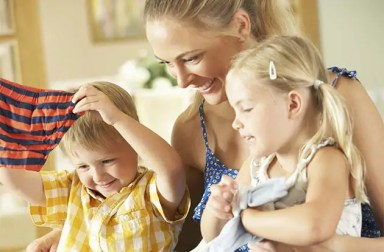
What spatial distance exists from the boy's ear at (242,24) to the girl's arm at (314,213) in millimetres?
471

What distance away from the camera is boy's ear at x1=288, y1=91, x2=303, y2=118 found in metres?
1.37

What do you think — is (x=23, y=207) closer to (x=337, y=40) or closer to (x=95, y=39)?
(x=95, y=39)

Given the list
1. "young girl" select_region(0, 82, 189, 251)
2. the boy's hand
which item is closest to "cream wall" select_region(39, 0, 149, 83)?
the boy's hand

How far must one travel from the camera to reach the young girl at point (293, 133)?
1.31 m

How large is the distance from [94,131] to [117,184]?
0.46ft

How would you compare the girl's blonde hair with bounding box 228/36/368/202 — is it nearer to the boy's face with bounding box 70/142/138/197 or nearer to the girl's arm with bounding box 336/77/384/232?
the girl's arm with bounding box 336/77/384/232

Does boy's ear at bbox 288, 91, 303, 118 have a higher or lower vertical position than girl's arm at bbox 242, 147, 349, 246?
higher

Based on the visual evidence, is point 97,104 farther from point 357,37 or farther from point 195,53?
point 357,37

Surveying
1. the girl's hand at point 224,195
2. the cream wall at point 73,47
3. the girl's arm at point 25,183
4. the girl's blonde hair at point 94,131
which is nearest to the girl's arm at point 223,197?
the girl's hand at point 224,195

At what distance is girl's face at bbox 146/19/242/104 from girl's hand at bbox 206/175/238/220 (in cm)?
40

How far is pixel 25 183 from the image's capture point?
182cm

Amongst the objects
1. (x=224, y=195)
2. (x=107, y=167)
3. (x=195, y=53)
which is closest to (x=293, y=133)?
(x=224, y=195)

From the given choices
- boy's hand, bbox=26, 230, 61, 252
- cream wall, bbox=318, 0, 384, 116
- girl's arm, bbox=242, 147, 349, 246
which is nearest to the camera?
girl's arm, bbox=242, 147, 349, 246

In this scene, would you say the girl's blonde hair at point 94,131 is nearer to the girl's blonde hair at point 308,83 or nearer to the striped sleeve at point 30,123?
the striped sleeve at point 30,123
